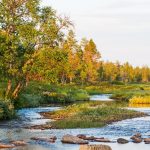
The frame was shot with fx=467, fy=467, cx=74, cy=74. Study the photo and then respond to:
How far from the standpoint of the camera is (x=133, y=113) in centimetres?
5434

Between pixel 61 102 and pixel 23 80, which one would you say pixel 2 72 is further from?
pixel 61 102

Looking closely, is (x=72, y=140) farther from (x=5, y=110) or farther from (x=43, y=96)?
(x=43, y=96)

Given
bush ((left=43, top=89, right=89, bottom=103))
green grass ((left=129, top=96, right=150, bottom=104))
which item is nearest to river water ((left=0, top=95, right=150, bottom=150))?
green grass ((left=129, top=96, right=150, bottom=104))

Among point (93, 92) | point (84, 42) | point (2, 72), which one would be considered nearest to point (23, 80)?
point (2, 72)

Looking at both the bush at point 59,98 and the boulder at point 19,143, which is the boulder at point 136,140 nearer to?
the boulder at point 19,143

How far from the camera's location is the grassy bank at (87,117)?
4344cm

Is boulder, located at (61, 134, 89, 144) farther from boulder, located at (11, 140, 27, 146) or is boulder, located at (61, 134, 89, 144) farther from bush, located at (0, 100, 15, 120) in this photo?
bush, located at (0, 100, 15, 120)

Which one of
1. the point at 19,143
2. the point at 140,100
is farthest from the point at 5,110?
the point at 140,100

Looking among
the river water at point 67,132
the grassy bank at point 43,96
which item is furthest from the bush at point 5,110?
the grassy bank at point 43,96

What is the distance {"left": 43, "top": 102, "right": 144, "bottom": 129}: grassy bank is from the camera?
143 ft

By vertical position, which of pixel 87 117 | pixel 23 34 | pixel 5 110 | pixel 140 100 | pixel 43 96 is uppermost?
pixel 23 34

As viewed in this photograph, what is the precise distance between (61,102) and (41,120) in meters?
34.3

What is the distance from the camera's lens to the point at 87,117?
4806 centimetres

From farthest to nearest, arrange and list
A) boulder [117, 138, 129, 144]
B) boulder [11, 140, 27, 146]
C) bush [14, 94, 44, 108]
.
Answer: bush [14, 94, 44, 108] → boulder [117, 138, 129, 144] → boulder [11, 140, 27, 146]
